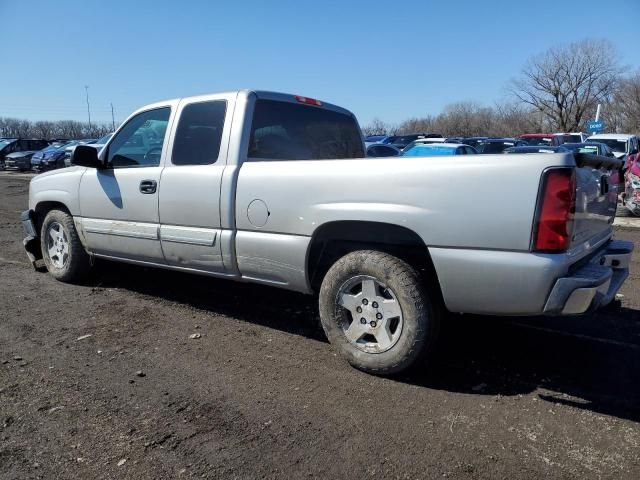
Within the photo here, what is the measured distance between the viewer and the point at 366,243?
3.70m

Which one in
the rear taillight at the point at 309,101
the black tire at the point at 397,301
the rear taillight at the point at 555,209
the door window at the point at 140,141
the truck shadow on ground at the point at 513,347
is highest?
the rear taillight at the point at 309,101

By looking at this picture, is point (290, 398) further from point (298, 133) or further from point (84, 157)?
point (84, 157)

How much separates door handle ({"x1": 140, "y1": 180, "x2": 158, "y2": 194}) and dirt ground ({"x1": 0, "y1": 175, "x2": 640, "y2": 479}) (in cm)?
114

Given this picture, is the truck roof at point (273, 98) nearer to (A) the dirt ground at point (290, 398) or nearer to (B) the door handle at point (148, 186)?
(B) the door handle at point (148, 186)

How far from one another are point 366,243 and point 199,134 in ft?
5.96

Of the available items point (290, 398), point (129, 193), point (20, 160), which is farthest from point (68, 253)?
point (20, 160)

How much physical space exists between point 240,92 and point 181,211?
1107 mm

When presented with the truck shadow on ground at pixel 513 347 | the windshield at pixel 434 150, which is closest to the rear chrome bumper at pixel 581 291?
the truck shadow on ground at pixel 513 347

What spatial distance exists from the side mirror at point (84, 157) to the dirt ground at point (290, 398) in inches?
53.8

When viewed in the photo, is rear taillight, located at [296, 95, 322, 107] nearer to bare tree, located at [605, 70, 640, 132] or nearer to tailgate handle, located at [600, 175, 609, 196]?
tailgate handle, located at [600, 175, 609, 196]

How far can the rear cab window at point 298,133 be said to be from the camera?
171 inches

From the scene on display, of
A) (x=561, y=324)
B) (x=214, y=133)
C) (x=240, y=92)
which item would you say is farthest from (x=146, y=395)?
(x=561, y=324)

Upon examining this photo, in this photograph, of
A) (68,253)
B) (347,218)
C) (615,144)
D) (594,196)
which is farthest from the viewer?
(615,144)

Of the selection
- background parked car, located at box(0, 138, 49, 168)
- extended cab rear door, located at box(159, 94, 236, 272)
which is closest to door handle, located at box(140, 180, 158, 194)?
extended cab rear door, located at box(159, 94, 236, 272)
